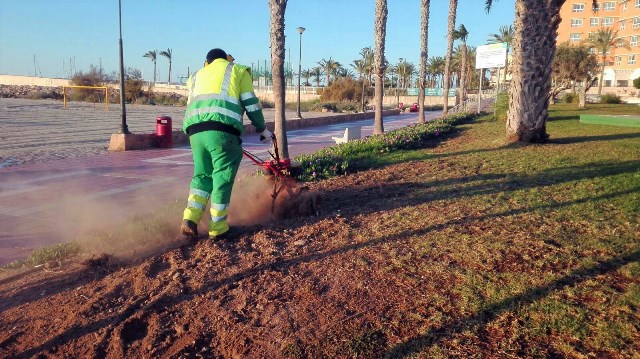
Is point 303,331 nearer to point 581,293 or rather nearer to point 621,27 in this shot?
point 581,293

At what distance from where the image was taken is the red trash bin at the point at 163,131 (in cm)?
1470

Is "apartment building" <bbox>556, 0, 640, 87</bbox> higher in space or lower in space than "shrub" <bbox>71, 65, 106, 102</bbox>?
higher

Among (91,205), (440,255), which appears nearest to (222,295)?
(440,255)

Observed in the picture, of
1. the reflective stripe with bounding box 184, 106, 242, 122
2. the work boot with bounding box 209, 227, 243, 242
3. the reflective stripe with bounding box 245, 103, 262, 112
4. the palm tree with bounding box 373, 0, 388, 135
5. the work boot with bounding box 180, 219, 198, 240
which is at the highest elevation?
the palm tree with bounding box 373, 0, 388, 135

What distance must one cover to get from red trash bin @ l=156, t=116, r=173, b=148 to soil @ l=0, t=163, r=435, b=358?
10408 millimetres

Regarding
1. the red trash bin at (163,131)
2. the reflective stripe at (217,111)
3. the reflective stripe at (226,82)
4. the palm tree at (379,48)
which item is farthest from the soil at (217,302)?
the palm tree at (379,48)

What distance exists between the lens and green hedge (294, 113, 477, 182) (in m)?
8.35

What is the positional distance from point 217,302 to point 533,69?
989cm

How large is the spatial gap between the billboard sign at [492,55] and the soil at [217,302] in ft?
82.2

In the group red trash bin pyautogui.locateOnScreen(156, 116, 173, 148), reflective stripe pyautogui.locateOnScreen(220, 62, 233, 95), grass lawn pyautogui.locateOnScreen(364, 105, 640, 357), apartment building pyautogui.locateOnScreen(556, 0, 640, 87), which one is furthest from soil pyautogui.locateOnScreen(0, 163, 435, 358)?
apartment building pyautogui.locateOnScreen(556, 0, 640, 87)

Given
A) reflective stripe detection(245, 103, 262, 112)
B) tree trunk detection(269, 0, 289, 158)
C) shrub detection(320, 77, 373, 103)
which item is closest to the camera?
reflective stripe detection(245, 103, 262, 112)

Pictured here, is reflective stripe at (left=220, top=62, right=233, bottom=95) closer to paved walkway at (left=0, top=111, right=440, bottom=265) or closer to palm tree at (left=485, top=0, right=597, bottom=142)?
paved walkway at (left=0, top=111, right=440, bottom=265)

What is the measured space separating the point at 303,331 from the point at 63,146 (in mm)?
12982

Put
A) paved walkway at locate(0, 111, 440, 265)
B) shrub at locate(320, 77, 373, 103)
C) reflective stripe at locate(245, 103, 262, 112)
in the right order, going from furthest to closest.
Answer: shrub at locate(320, 77, 373, 103)
paved walkway at locate(0, 111, 440, 265)
reflective stripe at locate(245, 103, 262, 112)
